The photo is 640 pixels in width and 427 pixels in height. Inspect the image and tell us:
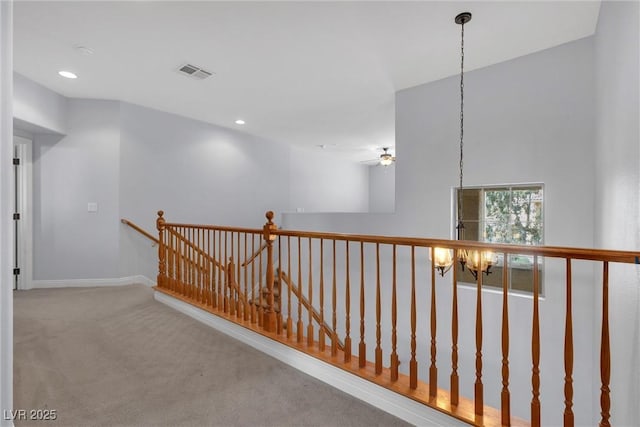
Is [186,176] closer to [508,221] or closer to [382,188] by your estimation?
[508,221]

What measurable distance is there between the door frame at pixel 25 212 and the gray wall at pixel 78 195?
0.06 metres

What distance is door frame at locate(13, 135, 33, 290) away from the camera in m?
4.23

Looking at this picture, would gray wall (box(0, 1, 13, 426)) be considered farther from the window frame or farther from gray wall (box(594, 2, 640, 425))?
the window frame

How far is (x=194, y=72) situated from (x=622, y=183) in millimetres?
3912

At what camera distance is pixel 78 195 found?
4.43 m

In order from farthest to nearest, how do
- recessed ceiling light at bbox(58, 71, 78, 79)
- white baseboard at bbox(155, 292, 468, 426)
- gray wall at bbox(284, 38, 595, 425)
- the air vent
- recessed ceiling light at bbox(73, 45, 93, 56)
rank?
recessed ceiling light at bbox(58, 71, 78, 79) < the air vent < recessed ceiling light at bbox(73, 45, 93, 56) < gray wall at bbox(284, 38, 595, 425) < white baseboard at bbox(155, 292, 468, 426)

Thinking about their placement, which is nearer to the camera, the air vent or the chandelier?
the chandelier

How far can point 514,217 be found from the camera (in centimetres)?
345

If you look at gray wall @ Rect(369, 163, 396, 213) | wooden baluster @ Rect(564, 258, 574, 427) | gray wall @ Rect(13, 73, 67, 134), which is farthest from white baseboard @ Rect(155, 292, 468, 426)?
gray wall @ Rect(369, 163, 396, 213)

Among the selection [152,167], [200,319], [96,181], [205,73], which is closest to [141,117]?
[152,167]

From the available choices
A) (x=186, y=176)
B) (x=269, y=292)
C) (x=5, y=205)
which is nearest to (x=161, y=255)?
(x=186, y=176)

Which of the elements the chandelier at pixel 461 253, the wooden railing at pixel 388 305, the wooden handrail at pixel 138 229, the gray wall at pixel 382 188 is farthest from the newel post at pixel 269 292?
the gray wall at pixel 382 188

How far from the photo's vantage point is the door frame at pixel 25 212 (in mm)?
4227

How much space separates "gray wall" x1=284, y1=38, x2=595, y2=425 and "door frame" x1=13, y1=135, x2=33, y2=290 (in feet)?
16.4
